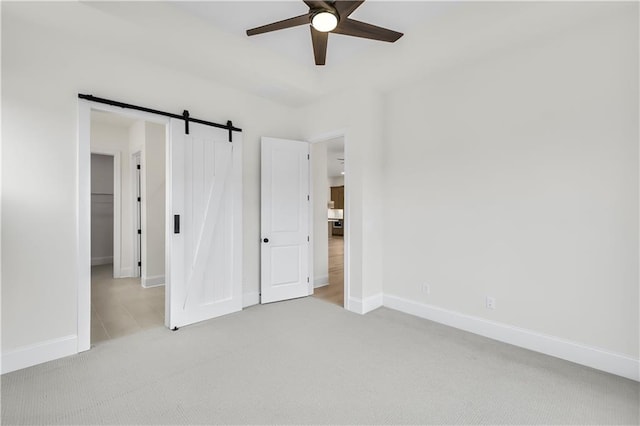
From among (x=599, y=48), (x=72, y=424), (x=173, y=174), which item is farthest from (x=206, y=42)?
(x=599, y=48)

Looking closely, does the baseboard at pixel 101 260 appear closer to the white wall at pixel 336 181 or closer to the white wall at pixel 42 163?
the white wall at pixel 42 163

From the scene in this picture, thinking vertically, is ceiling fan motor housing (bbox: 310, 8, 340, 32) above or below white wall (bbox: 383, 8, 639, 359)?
above

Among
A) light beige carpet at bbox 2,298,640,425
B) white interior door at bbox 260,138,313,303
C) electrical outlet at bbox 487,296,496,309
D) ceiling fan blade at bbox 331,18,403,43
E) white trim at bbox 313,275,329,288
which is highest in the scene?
ceiling fan blade at bbox 331,18,403,43

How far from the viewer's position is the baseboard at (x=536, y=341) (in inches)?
A: 93.5

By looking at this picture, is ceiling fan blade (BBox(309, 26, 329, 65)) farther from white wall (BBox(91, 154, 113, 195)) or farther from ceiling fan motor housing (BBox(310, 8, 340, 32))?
white wall (BBox(91, 154, 113, 195))

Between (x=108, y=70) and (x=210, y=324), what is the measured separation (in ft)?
8.84

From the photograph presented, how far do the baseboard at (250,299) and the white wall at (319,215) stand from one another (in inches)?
44.3

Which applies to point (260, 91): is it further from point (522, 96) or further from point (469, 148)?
point (522, 96)

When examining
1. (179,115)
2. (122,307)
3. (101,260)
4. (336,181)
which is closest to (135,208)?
(122,307)

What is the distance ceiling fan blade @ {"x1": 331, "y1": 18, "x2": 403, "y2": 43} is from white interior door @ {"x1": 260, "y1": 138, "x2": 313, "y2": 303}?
1.86m

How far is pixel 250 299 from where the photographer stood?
4.02 m

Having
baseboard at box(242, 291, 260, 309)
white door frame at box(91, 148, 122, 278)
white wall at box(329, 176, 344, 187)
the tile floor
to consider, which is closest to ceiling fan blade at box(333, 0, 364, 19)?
baseboard at box(242, 291, 260, 309)

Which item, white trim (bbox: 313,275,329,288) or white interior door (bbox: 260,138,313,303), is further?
white trim (bbox: 313,275,329,288)

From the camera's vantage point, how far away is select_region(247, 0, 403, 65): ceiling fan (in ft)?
7.24
